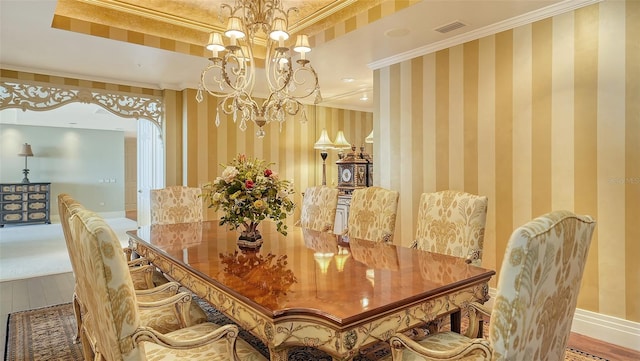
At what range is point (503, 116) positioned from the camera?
121 inches

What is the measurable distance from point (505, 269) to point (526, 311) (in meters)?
0.12

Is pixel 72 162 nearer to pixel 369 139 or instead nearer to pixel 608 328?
pixel 369 139

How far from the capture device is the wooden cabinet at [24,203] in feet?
27.5

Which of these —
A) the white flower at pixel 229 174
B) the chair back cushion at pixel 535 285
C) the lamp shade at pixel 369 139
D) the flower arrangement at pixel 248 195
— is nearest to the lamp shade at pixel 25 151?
the lamp shade at pixel 369 139

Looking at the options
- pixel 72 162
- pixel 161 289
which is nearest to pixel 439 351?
pixel 161 289

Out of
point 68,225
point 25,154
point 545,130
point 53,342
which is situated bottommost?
point 53,342

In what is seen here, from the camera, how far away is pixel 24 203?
28.2 ft

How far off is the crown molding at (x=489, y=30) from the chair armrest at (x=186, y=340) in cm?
302

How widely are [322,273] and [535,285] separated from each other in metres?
0.91

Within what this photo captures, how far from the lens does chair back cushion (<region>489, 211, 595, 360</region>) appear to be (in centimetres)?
91

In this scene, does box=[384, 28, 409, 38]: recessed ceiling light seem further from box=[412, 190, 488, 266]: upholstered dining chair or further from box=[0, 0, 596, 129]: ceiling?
box=[412, 190, 488, 266]: upholstered dining chair

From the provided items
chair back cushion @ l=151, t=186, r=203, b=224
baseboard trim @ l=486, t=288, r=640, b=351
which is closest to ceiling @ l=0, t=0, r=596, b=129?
chair back cushion @ l=151, t=186, r=203, b=224

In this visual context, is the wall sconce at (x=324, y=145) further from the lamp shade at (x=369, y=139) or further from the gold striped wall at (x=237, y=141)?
the lamp shade at (x=369, y=139)

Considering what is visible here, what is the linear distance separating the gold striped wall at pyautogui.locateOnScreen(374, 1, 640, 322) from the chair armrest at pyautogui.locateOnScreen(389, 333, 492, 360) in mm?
2019
